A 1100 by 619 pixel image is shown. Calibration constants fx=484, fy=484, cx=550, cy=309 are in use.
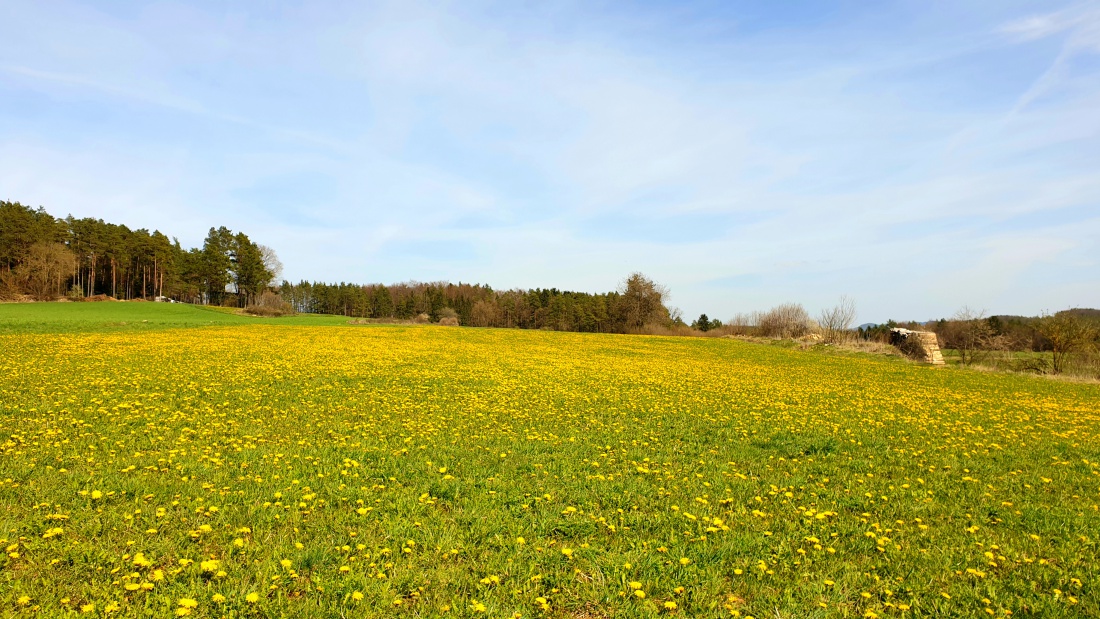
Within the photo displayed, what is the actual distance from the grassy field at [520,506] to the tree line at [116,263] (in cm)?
8953

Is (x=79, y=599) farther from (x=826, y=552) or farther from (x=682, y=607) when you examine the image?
(x=826, y=552)

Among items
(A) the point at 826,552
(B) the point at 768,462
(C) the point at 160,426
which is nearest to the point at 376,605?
(A) the point at 826,552

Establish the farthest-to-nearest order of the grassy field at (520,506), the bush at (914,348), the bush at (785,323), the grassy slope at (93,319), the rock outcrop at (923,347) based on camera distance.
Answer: the bush at (785,323) → the bush at (914,348) → the rock outcrop at (923,347) → the grassy slope at (93,319) → the grassy field at (520,506)

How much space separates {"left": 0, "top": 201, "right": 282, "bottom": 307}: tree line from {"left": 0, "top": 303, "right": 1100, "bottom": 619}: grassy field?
8953 cm

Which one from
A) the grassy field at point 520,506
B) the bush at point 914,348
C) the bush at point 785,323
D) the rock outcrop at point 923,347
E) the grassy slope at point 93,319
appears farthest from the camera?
the bush at point 785,323

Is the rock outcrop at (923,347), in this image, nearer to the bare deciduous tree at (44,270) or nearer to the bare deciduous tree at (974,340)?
the bare deciduous tree at (974,340)

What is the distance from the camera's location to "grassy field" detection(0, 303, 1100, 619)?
4777 mm

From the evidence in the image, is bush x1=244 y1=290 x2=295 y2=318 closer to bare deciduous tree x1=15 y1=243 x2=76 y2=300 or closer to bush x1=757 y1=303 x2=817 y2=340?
bare deciduous tree x1=15 y1=243 x2=76 y2=300

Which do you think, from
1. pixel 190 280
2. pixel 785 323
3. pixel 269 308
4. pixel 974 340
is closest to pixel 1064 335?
pixel 974 340

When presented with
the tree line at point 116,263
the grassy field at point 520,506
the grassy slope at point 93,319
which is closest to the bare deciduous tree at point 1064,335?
the grassy field at point 520,506

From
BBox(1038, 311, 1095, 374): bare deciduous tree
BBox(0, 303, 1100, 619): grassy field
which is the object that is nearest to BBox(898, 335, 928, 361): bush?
BBox(1038, 311, 1095, 374): bare deciduous tree

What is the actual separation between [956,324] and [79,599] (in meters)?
67.0

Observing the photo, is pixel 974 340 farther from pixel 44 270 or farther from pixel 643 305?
pixel 44 270

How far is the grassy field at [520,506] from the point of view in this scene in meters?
4.78
